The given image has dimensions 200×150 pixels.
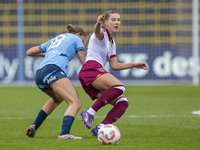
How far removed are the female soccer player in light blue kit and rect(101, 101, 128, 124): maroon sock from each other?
0.42 meters

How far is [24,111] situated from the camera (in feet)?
34.3

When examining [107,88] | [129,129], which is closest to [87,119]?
[107,88]

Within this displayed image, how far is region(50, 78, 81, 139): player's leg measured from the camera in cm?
579

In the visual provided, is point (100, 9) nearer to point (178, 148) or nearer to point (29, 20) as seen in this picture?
point (29, 20)

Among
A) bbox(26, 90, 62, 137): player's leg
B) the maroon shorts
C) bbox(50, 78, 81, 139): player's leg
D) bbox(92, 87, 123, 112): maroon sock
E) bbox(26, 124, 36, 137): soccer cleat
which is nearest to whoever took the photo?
bbox(50, 78, 81, 139): player's leg

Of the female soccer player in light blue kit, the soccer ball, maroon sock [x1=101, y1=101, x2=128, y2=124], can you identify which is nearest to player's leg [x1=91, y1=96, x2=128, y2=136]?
maroon sock [x1=101, y1=101, x2=128, y2=124]

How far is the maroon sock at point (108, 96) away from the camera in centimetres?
598

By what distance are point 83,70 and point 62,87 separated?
489 mm

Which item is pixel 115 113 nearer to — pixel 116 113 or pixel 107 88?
pixel 116 113

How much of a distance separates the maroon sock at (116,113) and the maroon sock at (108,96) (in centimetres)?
17

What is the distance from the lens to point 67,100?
19.2 ft

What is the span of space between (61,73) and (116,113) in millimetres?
844

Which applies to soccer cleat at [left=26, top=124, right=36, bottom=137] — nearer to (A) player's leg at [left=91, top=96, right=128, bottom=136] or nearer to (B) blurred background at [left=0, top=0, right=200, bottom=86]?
(A) player's leg at [left=91, top=96, right=128, bottom=136]

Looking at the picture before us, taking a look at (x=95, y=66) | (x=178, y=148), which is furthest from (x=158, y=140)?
(x=95, y=66)
